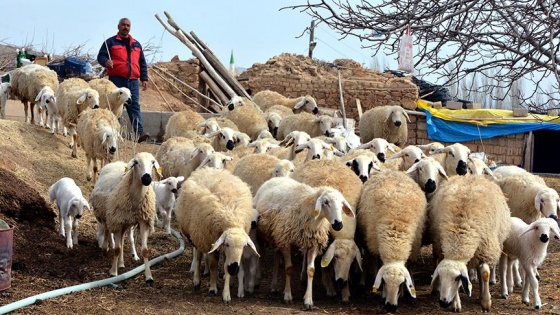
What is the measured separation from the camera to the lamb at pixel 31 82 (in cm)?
1527

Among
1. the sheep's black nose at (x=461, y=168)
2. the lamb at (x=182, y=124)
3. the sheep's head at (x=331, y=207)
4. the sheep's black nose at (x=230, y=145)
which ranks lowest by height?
the sheep's head at (x=331, y=207)

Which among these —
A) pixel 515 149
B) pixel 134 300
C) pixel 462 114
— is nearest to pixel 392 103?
pixel 462 114

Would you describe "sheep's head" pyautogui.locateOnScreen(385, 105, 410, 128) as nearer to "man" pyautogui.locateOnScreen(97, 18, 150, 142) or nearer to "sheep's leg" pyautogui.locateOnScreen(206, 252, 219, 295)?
Result: "man" pyautogui.locateOnScreen(97, 18, 150, 142)

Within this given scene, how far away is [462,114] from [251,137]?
613cm

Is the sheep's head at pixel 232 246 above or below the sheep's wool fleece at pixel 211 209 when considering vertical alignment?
below

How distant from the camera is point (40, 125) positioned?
15.2m

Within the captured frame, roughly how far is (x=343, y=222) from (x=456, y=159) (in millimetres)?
3017

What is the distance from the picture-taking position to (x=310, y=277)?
7.77 metres

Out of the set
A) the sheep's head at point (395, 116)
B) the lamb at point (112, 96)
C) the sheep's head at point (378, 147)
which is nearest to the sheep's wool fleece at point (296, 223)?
the sheep's head at point (378, 147)

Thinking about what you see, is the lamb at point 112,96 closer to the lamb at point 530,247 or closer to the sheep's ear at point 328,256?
the sheep's ear at point 328,256

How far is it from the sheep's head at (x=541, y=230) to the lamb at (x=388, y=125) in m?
6.89

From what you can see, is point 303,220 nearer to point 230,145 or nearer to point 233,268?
point 233,268

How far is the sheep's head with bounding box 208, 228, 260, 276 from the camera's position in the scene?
7.64m

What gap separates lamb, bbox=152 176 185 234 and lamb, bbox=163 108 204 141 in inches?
145
